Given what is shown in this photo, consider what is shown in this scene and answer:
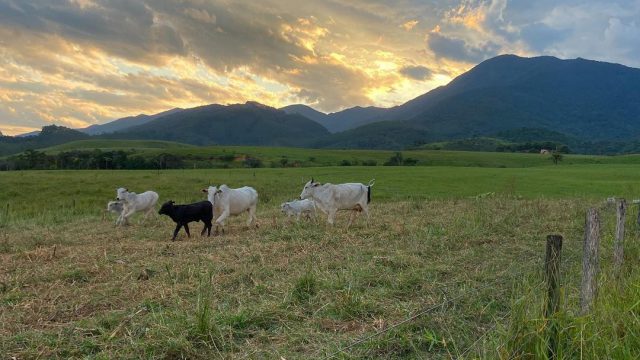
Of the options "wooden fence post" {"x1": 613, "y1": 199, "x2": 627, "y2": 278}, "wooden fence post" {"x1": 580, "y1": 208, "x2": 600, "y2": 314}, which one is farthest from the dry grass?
"wooden fence post" {"x1": 613, "y1": 199, "x2": 627, "y2": 278}

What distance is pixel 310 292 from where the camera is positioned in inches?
306

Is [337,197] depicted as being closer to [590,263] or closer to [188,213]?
[188,213]

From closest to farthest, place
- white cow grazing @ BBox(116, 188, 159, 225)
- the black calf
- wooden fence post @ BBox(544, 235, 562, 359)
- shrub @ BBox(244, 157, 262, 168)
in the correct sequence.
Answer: wooden fence post @ BBox(544, 235, 562, 359) → the black calf → white cow grazing @ BBox(116, 188, 159, 225) → shrub @ BBox(244, 157, 262, 168)

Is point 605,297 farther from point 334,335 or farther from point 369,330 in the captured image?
point 334,335

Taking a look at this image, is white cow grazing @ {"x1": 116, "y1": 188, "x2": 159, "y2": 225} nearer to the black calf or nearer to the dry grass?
the dry grass

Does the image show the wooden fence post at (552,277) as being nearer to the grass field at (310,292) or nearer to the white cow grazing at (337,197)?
the grass field at (310,292)

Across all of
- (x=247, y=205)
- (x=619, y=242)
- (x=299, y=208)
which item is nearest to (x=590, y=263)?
(x=619, y=242)

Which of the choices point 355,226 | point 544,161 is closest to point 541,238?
point 355,226

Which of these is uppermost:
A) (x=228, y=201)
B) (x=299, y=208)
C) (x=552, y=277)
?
(x=552, y=277)

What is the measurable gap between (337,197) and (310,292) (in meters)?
10.0

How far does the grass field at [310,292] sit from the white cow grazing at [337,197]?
78cm

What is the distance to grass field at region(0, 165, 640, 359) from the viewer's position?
18.1ft

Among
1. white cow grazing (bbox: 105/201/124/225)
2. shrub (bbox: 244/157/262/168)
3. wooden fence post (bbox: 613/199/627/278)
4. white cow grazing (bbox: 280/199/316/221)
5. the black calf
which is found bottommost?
shrub (bbox: 244/157/262/168)

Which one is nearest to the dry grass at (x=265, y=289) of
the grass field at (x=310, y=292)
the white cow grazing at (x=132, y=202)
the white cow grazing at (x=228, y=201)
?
the grass field at (x=310, y=292)
